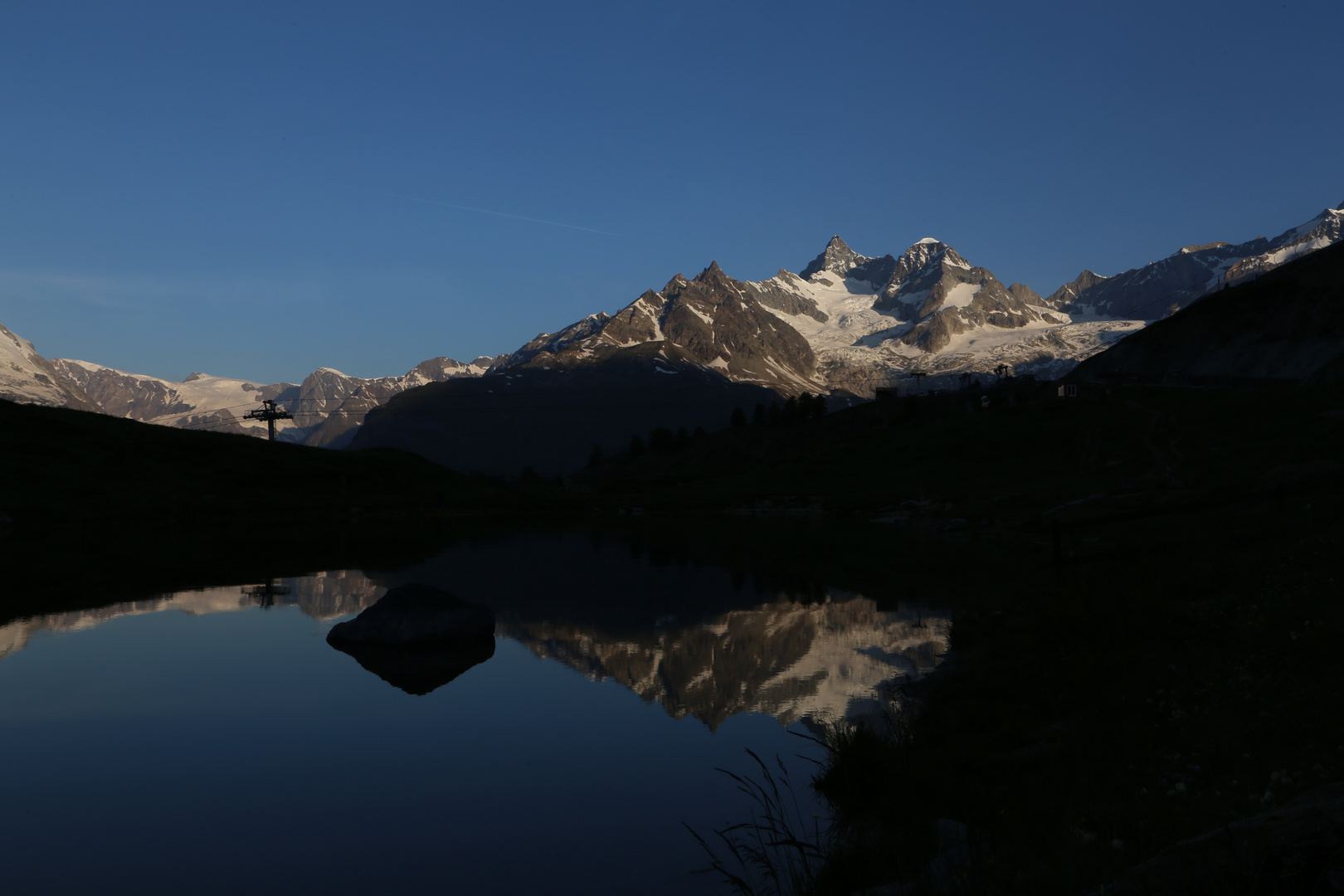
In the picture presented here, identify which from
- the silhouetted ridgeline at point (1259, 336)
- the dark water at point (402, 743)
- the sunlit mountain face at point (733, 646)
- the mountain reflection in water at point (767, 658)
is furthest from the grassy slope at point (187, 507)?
the silhouetted ridgeline at point (1259, 336)

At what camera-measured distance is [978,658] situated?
67.7 feet

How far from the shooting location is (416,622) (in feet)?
80.6

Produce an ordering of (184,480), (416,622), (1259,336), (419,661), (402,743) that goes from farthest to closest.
Result: (1259,336) → (184,480) → (416,622) → (419,661) → (402,743)

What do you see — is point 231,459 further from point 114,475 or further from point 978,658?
point 978,658

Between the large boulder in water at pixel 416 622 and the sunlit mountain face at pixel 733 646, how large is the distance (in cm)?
144

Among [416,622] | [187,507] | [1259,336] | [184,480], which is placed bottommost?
[416,622]

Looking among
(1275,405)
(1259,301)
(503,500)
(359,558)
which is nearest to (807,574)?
(359,558)

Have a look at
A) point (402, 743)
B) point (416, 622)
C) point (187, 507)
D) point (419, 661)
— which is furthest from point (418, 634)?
point (187, 507)

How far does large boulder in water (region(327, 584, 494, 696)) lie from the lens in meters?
22.9

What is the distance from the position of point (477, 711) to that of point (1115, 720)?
12.3 metres

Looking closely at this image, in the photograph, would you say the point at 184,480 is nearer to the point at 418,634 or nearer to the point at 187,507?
the point at 187,507

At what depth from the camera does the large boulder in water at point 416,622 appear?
24.4 meters

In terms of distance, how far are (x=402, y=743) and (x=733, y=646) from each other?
1109 centimetres

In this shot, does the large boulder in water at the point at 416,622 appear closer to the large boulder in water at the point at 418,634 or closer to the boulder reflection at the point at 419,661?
the large boulder in water at the point at 418,634
